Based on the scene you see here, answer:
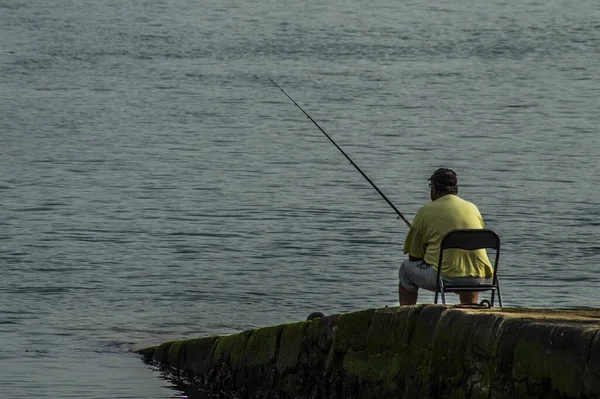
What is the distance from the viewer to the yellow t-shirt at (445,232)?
8.17 meters

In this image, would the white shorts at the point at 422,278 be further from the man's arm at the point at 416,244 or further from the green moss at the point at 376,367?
the green moss at the point at 376,367

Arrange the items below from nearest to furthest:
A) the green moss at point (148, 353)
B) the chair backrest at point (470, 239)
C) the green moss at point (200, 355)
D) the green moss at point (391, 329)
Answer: the green moss at point (391, 329) < the chair backrest at point (470, 239) < the green moss at point (200, 355) < the green moss at point (148, 353)

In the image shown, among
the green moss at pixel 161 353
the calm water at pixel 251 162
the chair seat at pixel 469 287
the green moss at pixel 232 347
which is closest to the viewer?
the chair seat at pixel 469 287

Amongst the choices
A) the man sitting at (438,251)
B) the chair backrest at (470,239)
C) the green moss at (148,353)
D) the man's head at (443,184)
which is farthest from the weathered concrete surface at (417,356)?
the green moss at (148,353)

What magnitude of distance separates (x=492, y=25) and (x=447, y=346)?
1542 inches

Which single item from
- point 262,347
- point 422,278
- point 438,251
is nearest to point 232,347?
point 262,347

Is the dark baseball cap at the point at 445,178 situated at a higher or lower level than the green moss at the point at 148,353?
higher

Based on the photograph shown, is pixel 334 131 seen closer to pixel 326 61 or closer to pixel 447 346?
pixel 326 61

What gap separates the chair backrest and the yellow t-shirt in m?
0.41

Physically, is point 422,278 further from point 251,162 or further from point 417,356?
point 251,162

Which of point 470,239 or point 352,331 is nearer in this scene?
point 352,331

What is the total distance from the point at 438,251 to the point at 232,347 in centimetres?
140

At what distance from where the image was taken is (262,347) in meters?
8.14

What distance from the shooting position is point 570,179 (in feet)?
73.3
